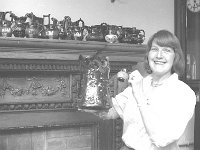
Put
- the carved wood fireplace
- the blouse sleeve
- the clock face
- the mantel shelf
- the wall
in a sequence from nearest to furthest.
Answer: the blouse sleeve < the mantel shelf < the carved wood fireplace < the wall < the clock face

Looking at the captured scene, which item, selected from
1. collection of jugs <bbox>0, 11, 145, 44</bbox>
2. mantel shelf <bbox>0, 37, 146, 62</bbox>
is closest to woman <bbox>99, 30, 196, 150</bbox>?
mantel shelf <bbox>0, 37, 146, 62</bbox>

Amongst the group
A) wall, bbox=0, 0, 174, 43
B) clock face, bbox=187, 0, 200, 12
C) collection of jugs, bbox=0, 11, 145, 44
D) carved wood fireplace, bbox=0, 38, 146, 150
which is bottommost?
carved wood fireplace, bbox=0, 38, 146, 150

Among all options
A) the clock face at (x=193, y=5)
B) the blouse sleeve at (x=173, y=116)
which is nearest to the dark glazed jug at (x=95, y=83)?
the blouse sleeve at (x=173, y=116)

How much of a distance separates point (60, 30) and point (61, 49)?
16 centimetres

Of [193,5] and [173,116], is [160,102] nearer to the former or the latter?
[173,116]

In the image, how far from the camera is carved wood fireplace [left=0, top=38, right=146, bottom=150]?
2.55m

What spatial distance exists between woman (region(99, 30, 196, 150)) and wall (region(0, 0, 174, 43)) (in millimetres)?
1071

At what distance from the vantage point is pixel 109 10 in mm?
3158

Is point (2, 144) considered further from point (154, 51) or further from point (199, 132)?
point (199, 132)

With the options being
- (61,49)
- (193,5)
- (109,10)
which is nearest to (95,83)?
(61,49)

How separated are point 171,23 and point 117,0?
66cm

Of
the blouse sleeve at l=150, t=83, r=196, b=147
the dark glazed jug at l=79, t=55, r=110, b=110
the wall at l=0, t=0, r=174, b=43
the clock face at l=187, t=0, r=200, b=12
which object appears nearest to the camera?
the blouse sleeve at l=150, t=83, r=196, b=147

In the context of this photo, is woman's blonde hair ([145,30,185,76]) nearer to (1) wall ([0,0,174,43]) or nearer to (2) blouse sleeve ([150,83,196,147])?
(2) blouse sleeve ([150,83,196,147])

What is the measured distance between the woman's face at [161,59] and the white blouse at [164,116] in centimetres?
7
